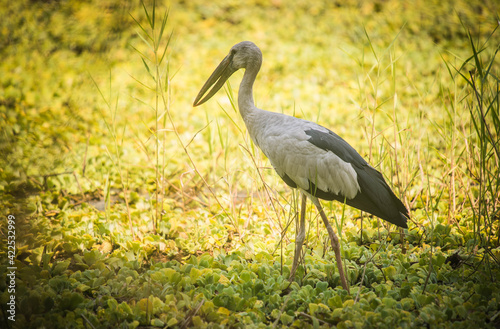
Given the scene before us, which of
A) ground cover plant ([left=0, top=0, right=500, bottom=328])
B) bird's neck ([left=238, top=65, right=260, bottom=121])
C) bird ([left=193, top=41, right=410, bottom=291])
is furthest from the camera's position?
bird's neck ([left=238, top=65, right=260, bottom=121])

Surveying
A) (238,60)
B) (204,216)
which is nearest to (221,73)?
(238,60)

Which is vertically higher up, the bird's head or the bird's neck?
the bird's head

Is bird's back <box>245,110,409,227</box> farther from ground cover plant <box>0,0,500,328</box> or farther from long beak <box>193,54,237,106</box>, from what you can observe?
long beak <box>193,54,237,106</box>

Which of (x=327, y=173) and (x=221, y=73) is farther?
(x=221, y=73)

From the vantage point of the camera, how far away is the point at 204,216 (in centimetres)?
370

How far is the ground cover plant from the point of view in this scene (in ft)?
7.55

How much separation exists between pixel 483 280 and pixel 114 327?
7.44 ft

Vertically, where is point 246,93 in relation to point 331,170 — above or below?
above

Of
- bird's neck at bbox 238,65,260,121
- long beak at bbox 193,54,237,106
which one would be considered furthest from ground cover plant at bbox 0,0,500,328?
long beak at bbox 193,54,237,106

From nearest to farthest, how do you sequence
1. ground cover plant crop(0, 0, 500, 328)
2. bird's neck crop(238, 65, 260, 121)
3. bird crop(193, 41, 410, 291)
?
ground cover plant crop(0, 0, 500, 328)
bird crop(193, 41, 410, 291)
bird's neck crop(238, 65, 260, 121)

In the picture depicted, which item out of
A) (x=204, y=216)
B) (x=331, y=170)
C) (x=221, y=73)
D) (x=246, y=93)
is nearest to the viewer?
(x=331, y=170)

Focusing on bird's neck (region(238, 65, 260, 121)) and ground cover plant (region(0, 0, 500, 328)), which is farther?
bird's neck (region(238, 65, 260, 121))

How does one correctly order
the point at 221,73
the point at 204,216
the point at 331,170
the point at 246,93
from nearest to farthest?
the point at 331,170, the point at 246,93, the point at 221,73, the point at 204,216

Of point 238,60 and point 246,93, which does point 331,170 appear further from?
point 238,60
